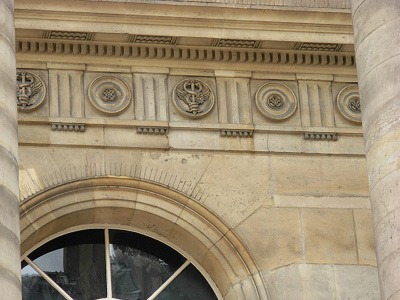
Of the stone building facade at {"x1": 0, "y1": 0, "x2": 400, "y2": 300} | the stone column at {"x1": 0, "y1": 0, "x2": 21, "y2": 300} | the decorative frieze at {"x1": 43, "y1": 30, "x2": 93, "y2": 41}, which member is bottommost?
the stone column at {"x1": 0, "y1": 0, "x2": 21, "y2": 300}

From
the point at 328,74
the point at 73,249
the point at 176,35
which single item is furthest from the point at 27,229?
the point at 328,74

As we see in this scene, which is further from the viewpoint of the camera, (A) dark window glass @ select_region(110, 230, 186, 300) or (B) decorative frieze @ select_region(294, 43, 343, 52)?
(B) decorative frieze @ select_region(294, 43, 343, 52)

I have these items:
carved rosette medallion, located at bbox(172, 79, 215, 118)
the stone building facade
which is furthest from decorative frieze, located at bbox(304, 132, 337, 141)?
carved rosette medallion, located at bbox(172, 79, 215, 118)

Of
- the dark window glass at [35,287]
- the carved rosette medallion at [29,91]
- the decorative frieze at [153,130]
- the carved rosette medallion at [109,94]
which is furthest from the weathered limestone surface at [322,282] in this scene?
the carved rosette medallion at [29,91]

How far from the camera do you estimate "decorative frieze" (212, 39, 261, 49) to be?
17109 millimetres

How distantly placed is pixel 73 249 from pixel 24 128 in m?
1.53

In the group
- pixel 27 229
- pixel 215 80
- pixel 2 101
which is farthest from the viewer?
pixel 215 80

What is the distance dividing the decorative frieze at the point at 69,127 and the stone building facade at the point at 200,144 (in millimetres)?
12

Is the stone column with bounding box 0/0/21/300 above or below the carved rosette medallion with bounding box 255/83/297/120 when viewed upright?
below

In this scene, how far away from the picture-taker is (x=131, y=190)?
16.5 meters

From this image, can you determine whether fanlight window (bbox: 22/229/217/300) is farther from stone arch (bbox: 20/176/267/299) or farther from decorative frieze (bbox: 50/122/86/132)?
decorative frieze (bbox: 50/122/86/132)

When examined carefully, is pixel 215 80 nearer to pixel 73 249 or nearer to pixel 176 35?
pixel 176 35

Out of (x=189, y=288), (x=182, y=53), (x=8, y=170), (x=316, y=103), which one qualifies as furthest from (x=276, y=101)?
(x=8, y=170)

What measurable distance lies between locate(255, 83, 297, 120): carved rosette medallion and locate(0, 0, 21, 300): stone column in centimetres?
465
